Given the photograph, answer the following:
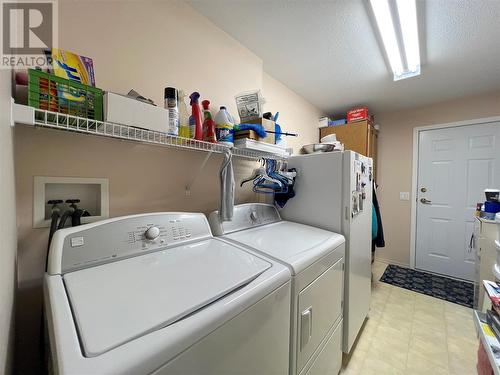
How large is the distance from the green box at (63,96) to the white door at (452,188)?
3.81 m

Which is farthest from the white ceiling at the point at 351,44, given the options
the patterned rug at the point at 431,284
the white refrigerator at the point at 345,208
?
the patterned rug at the point at 431,284

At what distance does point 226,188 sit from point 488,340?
130cm

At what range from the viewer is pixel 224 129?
130 cm

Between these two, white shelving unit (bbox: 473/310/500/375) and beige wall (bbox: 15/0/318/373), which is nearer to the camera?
white shelving unit (bbox: 473/310/500/375)

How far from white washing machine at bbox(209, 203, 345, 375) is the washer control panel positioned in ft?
0.85

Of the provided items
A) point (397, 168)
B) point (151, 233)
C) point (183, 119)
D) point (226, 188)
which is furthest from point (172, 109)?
point (397, 168)

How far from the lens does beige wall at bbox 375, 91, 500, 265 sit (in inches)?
119

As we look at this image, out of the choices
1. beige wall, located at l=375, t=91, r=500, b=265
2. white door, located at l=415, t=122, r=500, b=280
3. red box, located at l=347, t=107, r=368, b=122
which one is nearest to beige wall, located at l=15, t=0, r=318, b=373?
red box, located at l=347, t=107, r=368, b=122

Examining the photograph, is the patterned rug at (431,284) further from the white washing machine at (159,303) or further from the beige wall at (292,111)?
the white washing machine at (159,303)

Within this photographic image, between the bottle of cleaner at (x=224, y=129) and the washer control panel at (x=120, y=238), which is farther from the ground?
the bottle of cleaner at (x=224, y=129)

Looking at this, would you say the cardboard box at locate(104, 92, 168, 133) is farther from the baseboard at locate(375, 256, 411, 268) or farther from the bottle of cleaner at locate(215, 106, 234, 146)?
the baseboard at locate(375, 256, 411, 268)

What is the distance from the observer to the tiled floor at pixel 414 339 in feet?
4.91

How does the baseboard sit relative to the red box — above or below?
below

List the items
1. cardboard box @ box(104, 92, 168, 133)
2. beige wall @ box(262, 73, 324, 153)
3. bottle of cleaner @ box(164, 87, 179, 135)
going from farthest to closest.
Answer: beige wall @ box(262, 73, 324, 153)
bottle of cleaner @ box(164, 87, 179, 135)
cardboard box @ box(104, 92, 168, 133)
